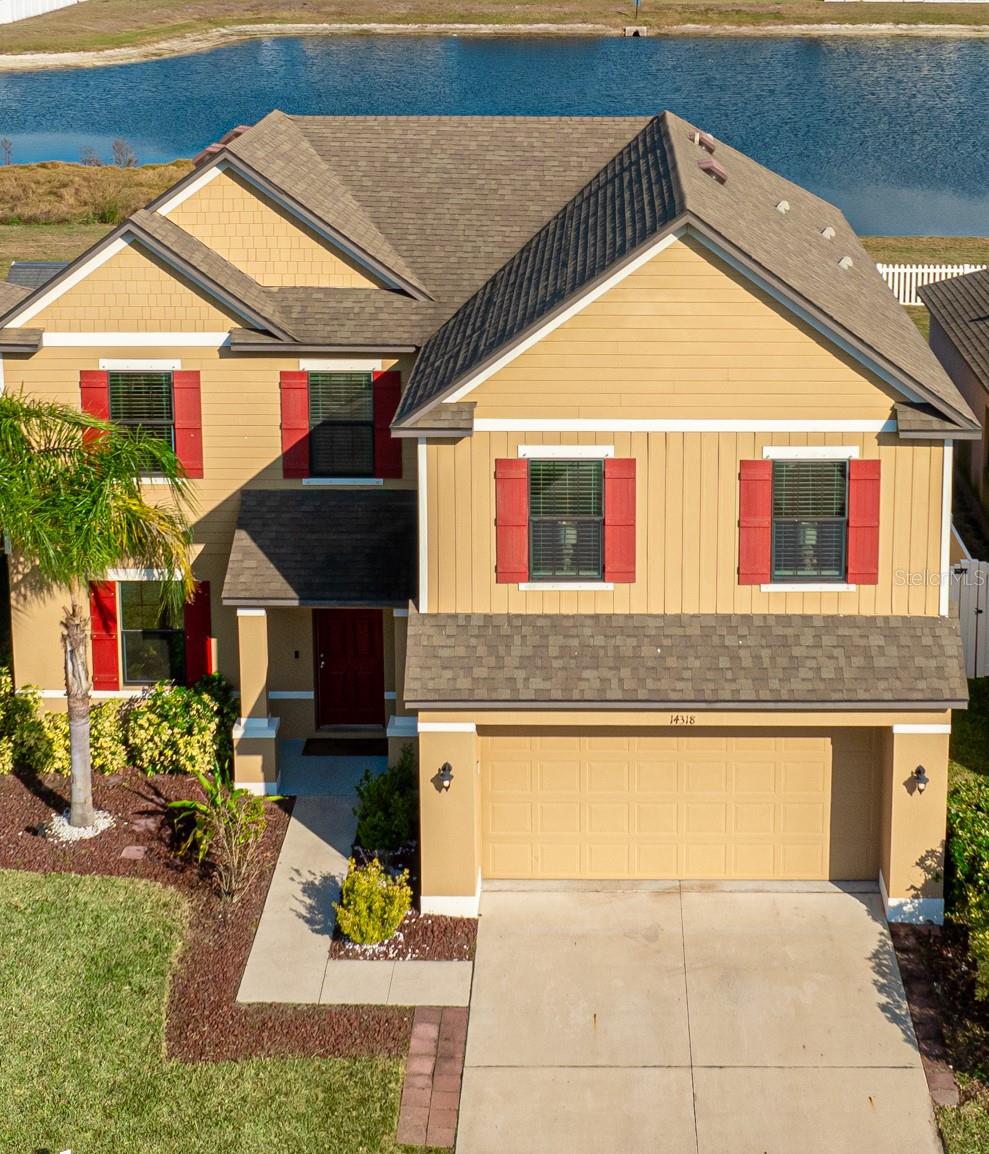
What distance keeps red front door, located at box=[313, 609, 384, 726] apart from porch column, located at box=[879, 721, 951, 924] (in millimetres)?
7992

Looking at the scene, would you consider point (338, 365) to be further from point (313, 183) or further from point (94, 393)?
point (313, 183)

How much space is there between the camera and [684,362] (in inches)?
723

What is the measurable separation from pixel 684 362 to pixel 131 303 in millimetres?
8425

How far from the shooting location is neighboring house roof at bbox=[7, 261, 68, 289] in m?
28.8

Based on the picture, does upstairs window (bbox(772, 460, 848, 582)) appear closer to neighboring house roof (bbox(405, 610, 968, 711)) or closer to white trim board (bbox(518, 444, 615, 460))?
neighboring house roof (bbox(405, 610, 968, 711))

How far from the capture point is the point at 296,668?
23.5 meters

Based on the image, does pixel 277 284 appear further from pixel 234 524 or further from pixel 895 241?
pixel 895 241

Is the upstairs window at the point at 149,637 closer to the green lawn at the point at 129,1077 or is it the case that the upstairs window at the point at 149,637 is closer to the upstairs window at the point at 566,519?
the green lawn at the point at 129,1077

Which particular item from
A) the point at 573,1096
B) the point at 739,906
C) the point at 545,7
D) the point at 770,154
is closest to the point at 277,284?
the point at 739,906

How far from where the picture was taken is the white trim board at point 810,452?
60.9 ft

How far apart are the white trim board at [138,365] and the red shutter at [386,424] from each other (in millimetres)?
2858

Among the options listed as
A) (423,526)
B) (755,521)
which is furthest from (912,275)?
(423,526)

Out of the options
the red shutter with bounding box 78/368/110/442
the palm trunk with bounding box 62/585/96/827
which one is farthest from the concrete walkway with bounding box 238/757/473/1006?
the red shutter with bounding box 78/368/110/442

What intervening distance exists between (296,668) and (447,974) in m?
6.70
